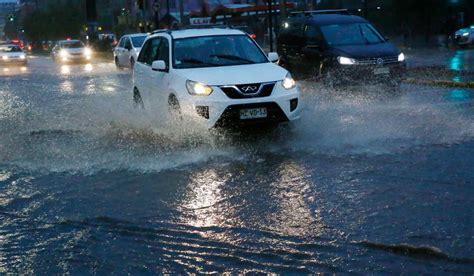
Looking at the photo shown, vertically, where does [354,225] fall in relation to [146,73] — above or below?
below

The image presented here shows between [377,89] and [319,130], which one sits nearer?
[319,130]

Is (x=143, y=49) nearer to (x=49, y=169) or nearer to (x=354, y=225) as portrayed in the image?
(x=49, y=169)

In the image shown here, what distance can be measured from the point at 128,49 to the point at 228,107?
20340 mm

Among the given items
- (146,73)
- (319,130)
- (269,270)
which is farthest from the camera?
(146,73)

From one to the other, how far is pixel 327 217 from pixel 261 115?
337 centimetres

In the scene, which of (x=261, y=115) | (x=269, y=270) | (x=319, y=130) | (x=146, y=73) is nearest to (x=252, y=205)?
(x=269, y=270)

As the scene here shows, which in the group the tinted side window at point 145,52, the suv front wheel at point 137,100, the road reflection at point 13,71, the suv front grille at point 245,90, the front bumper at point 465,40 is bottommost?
the road reflection at point 13,71

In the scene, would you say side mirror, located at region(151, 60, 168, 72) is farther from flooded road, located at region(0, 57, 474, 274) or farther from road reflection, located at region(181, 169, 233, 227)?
road reflection, located at region(181, 169, 233, 227)

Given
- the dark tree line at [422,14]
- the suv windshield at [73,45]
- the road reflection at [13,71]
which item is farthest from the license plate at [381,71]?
the suv windshield at [73,45]

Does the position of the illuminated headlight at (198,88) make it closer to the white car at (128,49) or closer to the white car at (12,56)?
the white car at (128,49)

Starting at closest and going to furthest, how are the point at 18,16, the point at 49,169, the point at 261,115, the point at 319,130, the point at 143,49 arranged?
the point at 49,169
the point at 261,115
the point at 319,130
the point at 143,49
the point at 18,16

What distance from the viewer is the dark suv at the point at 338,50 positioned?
14352 millimetres

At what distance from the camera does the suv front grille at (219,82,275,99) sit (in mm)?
8711

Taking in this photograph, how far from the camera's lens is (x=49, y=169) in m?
8.02
